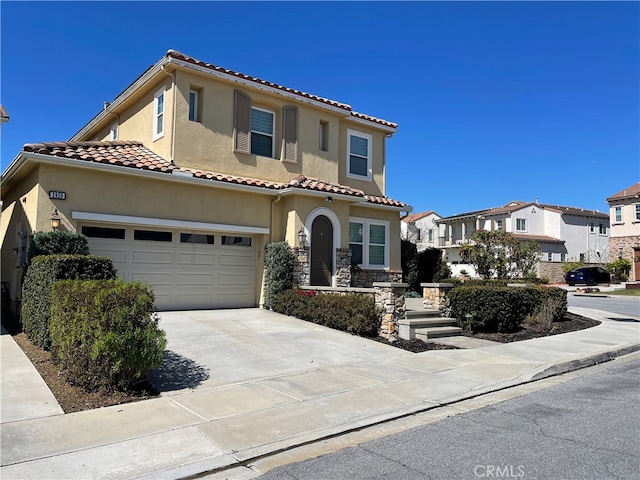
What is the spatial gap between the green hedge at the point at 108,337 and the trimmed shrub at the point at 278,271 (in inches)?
277

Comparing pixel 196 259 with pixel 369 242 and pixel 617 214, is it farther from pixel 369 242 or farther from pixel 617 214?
pixel 617 214

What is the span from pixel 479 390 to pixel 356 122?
41.9ft

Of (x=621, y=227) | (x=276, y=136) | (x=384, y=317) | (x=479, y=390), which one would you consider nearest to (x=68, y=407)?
(x=479, y=390)

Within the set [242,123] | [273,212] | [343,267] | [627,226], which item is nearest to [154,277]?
[273,212]

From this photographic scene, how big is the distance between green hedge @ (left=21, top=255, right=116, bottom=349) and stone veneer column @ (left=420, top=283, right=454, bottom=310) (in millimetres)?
8582

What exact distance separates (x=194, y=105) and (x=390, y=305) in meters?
8.37

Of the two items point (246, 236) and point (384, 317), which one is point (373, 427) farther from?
point (246, 236)

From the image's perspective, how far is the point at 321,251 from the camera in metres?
14.9

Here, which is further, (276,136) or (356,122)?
(356,122)

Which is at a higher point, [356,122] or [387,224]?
[356,122]

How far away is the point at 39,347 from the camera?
870 centimetres

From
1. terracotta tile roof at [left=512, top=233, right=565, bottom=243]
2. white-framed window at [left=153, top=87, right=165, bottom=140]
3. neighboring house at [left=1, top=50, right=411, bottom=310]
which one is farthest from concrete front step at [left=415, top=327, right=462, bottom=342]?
terracotta tile roof at [left=512, top=233, right=565, bottom=243]

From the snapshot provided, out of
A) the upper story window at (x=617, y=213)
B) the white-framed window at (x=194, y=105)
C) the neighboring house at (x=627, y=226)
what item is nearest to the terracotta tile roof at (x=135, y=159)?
the white-framed window at (x=194, y=105)

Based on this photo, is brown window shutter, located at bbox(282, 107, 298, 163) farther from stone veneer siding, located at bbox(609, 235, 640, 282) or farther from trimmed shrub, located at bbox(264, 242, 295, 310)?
stone veneer siding, located at bbox(609, 235, 640, 282)
